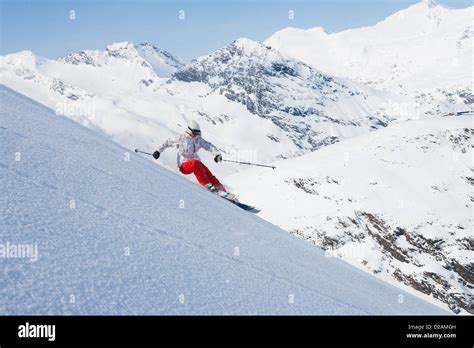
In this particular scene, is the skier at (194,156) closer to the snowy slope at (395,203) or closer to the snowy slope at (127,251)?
the snowy slope at (127,251)

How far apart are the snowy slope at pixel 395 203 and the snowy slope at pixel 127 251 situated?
64.7m

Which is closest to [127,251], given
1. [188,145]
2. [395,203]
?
[188,145]

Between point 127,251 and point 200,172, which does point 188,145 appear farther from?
point 127,251

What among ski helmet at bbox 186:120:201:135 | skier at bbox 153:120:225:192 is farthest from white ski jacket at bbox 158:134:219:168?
ski helmet at bbox 186:120:201:135

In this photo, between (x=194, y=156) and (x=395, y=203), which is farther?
(x=395, y=203)

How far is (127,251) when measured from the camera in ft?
14.4

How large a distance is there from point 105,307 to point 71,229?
4.07 feet

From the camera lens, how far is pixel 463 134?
89188mm

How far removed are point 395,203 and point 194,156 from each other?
72.0 metres

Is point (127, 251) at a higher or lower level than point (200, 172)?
lower

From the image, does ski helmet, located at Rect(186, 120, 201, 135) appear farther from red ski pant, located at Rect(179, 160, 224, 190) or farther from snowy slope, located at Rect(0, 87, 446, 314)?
snowy slope, located at Rect(0, 87, 446, 314)

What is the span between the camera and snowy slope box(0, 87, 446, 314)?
3539mm

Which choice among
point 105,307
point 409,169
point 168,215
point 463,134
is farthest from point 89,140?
point 463,134
